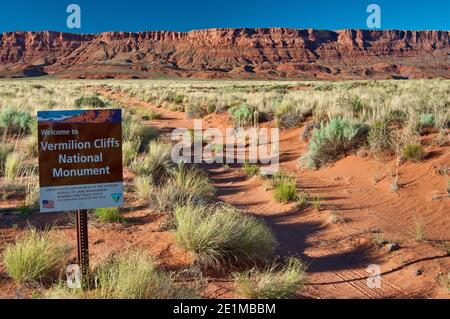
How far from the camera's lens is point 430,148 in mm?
8617

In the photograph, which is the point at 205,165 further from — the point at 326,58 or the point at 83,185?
the point at 326,58

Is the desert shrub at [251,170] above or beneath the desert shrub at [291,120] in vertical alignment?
beneath

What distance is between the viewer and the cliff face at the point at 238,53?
136 meters

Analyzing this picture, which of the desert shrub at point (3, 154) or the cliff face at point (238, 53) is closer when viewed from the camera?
the desert shrub at point (3, 154)

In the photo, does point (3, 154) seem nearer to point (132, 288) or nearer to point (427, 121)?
point (132, 288)

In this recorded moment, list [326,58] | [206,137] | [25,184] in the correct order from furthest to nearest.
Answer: [326,58] < [206,137] < [25,184]

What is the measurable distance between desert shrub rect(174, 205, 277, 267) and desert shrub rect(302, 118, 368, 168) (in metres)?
4.80

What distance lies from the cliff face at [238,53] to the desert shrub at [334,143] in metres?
118

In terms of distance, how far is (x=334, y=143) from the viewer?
9922 millimetres

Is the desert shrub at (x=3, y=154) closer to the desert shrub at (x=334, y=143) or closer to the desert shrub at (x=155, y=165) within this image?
the desert shrub at (x=155, y=165)

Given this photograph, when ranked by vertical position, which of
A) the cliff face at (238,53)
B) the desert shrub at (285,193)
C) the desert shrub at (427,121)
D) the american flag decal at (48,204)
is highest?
the cliff face at (238,53)

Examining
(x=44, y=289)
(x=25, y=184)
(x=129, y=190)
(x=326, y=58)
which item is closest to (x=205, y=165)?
(x=129, y=190)

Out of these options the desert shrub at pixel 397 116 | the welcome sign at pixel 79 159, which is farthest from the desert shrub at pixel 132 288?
the desert shrub at pixel 397 116
